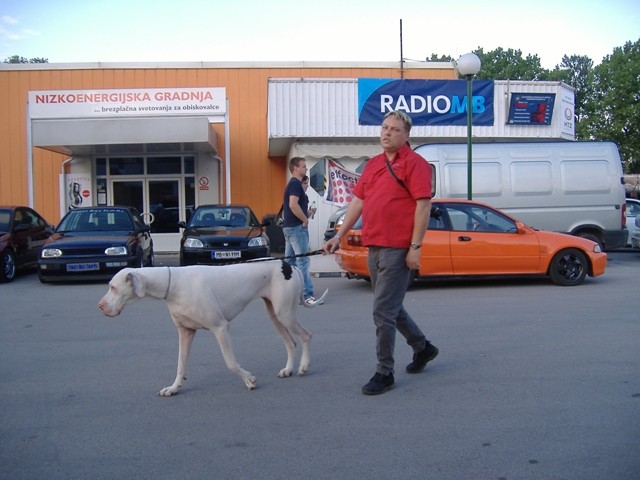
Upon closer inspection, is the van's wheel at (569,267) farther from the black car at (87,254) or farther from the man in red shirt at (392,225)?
the black car at (87,254)

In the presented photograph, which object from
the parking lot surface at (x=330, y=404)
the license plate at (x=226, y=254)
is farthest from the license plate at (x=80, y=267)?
the parking lot surface at (x=330, y=404)

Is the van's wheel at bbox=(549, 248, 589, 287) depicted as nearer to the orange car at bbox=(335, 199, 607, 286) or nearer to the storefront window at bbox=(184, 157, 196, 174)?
the orange car at bbox=(335, 199, 607, 286)

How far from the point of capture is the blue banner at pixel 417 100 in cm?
1709

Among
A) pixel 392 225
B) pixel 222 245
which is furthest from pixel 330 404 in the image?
pixel 222 245

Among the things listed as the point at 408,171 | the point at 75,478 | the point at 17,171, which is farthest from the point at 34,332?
the point at 17,171

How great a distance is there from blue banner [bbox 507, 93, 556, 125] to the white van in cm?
364

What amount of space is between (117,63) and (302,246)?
572 inches

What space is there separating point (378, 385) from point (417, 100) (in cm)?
1336

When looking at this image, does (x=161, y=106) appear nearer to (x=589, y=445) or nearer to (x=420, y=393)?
(x=420, y=393)

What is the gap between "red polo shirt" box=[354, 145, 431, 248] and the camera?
15.6 ft

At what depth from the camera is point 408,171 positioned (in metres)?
4.79

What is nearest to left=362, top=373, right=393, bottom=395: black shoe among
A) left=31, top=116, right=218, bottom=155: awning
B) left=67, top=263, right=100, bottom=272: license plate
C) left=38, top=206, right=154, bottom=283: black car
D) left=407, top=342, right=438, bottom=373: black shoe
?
left=407, top=342, right=438, bottom=373: black shoe

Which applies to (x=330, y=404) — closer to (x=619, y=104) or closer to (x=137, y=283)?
(x=137, y=283)

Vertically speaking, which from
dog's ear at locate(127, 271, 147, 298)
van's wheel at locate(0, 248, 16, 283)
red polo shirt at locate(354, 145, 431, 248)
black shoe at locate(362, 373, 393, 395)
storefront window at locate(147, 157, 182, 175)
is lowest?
black shoe at locate(362, 373, 393, 395)
